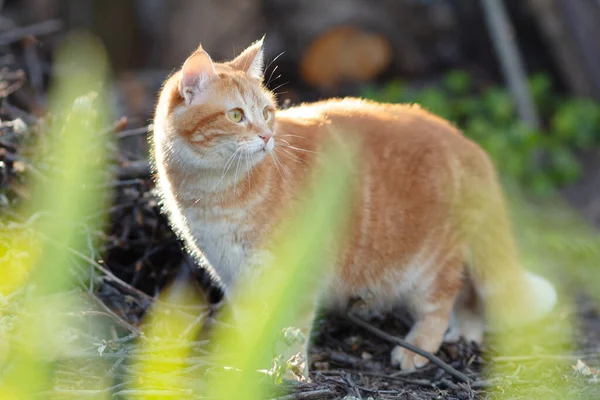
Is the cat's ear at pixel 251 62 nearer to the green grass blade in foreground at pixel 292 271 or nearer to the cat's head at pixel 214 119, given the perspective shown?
the cat's head at pixel 214 119

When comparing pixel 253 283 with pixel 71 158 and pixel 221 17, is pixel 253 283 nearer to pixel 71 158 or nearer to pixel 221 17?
pixel 71 158

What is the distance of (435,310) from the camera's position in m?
3.33

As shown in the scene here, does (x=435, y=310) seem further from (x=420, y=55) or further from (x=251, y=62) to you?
(x=420, y=55)

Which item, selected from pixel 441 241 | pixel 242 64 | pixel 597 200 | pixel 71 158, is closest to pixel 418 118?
pixel 441 241

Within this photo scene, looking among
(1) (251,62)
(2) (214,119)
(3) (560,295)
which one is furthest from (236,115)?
(3) (560,295)

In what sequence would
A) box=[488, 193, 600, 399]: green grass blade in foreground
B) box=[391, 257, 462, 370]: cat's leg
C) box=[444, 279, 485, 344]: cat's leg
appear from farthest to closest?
box=[444, 279, 485, 344]: cat's leg < box=[391, 257, 462, 370]: cat's leg < box=[488, 193, 600, 399]: green grass blade in foreground

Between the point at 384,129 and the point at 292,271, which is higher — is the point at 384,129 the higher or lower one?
the higher one

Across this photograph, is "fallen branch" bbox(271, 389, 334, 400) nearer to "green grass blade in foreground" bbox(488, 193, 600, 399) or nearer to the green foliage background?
"green grass blade in foreground" bbox(488, 193, 600, 399)

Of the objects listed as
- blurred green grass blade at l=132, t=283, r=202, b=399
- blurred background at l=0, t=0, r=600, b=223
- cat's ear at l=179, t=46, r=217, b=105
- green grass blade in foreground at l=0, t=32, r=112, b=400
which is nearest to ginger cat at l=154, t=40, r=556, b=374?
cat's ear at l=179, t=46, r=217, b=105

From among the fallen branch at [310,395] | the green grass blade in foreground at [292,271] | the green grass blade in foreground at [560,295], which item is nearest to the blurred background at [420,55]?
the green grass blade in foreground at [560,295]

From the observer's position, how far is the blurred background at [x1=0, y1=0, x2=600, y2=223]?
617 centimetres

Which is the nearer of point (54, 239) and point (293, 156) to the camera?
point (293, 156)

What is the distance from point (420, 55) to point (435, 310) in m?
4.16

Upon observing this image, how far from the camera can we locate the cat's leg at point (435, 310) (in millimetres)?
3309
